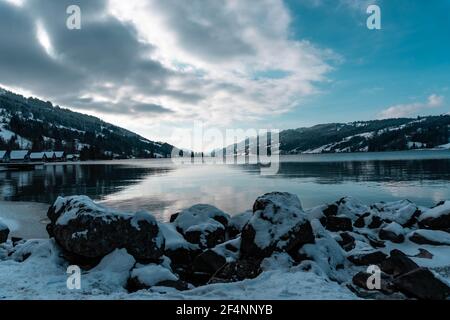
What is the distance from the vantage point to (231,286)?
11.1m

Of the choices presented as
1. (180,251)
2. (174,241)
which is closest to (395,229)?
(180,251)

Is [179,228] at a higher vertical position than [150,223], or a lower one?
lower

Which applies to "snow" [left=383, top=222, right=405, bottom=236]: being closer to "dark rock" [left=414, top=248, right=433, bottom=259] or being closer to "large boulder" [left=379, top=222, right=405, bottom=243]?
"large boulder" [left=379, top=222, right=405, bottom=243]

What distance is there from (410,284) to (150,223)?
9747mm

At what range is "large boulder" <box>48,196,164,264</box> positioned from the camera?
13320mm

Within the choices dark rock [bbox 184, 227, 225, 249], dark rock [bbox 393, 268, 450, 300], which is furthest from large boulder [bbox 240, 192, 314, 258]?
dark rock [bbox 393, 268, 450, 300]

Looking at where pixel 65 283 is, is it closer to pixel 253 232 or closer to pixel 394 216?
pixel 253 232

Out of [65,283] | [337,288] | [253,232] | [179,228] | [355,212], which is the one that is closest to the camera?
[337,288]

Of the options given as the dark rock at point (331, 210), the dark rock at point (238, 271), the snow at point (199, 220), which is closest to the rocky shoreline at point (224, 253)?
the dark rock at point (238, 271)

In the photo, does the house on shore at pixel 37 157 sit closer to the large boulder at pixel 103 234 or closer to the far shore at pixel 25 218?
the far shore at pixel 25 218

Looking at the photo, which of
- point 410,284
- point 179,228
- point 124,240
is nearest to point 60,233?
point 124,240

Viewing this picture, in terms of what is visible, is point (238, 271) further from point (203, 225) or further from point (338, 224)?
point (338, 224)

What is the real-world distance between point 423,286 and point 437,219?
12461 mm

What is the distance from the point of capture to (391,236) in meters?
19.0
